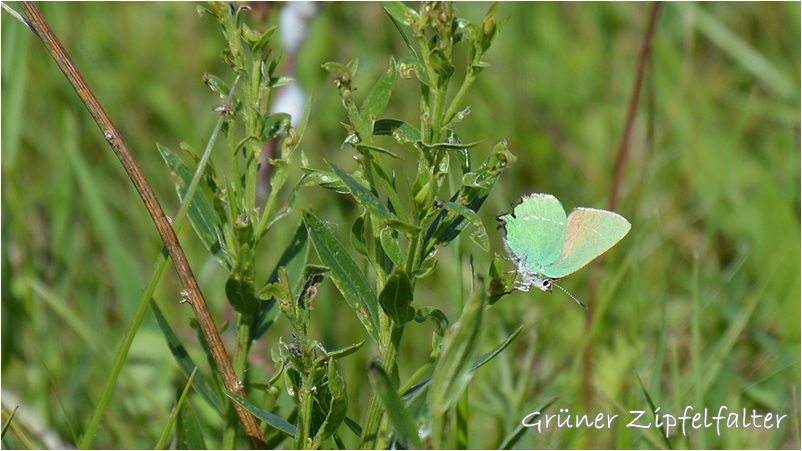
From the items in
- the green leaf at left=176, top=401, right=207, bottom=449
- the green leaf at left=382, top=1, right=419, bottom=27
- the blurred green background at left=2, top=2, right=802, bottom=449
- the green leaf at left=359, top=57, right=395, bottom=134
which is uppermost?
the green leaf at left=382, top=1, right=419, bottom=27

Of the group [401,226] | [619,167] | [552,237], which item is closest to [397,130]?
[401,226]

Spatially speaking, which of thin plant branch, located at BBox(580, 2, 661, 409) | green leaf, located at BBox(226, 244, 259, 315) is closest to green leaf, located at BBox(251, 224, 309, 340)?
green leaf, located at BBox(226, 244, 259, 315)

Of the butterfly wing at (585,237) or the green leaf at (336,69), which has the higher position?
the green leaf at (336,69)

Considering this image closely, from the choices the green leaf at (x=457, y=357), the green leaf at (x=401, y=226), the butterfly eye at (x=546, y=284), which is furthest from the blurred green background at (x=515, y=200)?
the green leaf at (x=457, y=357)

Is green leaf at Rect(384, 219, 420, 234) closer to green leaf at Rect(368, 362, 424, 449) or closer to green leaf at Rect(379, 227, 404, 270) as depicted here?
green leaf at Rect(379, 227, 404, 270)

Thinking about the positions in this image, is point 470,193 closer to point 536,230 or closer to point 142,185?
point 536,230

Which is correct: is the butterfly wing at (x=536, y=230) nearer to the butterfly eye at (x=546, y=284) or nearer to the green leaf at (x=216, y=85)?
the butterfly eye at (x=546, y=284)

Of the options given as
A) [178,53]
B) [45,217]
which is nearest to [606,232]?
[45,217]
